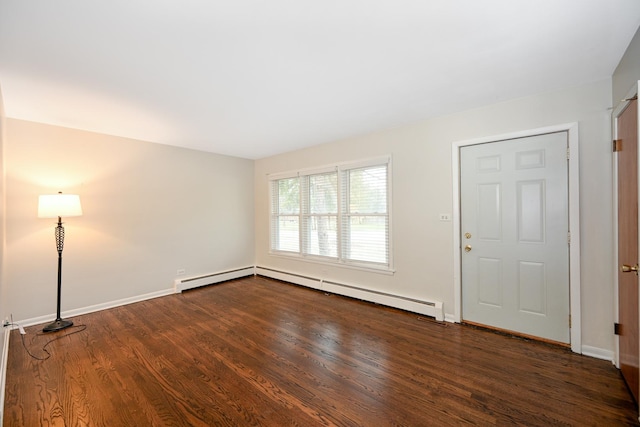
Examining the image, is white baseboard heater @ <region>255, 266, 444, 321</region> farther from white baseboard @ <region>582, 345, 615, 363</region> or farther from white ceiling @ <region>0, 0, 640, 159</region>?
white ceiling @ <region>0, 0, 640, 159</region>

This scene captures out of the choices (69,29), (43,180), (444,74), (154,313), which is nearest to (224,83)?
(69,29)

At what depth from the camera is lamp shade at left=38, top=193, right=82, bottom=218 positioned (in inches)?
114

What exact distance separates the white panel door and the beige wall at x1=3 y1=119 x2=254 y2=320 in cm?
424

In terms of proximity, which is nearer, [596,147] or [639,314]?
[639,314]

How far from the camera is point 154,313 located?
3.51 meters

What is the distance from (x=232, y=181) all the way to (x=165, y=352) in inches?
136

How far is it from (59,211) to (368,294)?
4.01 m

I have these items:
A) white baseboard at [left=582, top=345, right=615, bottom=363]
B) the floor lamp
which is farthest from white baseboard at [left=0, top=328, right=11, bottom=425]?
white baseboard at [left=582, top=345, right=615, bottom=363]

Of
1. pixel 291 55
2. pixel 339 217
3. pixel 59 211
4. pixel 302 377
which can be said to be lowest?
pixel 302 377

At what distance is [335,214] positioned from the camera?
4.39m

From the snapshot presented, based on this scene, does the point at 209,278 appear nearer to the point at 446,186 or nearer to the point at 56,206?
the point at 56,206

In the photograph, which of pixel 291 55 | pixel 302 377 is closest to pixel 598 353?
pixel 302 377

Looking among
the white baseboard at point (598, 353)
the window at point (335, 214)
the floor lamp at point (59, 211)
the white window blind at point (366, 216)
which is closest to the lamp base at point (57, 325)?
the floor lamp at point (59, 211)

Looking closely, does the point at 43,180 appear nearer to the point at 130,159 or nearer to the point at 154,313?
the point at 130,159
